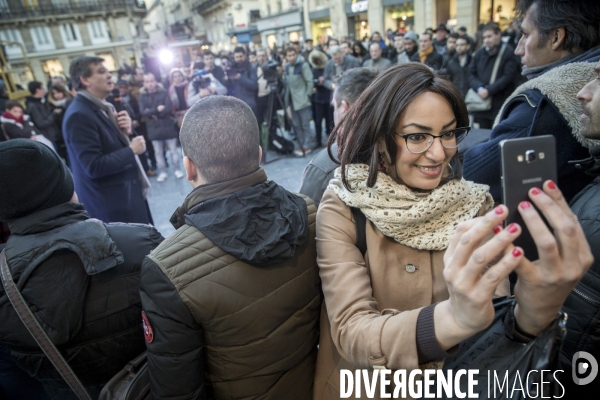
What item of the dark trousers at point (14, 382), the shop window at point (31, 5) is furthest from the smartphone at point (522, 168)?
the shop window at point (31, 5)

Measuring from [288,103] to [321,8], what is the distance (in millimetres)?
22729

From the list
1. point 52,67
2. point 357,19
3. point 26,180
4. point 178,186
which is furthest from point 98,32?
point 26,180

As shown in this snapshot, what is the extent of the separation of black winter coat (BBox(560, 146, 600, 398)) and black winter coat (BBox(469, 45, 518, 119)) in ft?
15.0

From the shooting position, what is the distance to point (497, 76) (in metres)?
5.07

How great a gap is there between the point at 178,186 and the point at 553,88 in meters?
5.46

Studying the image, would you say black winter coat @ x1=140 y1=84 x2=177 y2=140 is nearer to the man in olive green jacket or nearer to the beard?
the man in olive green jacket

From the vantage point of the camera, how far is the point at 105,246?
1.29 meters

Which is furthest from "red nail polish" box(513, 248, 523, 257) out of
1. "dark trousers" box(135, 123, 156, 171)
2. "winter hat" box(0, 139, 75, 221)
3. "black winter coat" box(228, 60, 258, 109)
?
"dark trousers" box(135, 123, 156, 171)

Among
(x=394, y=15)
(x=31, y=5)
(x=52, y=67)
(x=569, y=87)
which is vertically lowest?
(x=569, y=87)

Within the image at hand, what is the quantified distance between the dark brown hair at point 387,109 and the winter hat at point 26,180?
1.16m

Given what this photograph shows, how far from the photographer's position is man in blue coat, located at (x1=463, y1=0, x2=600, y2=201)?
1.44 metres

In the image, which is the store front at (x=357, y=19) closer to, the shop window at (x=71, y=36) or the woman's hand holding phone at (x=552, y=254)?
the woman's hand holding phone at (x=552, y=254)

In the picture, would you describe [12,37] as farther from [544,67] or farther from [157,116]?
[544,67]

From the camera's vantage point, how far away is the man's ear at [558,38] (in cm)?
164
